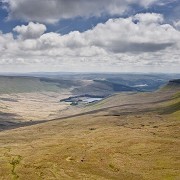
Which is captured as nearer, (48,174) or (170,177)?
(170,177)

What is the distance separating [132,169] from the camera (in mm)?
180000

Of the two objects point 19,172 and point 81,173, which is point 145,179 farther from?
point 19,172

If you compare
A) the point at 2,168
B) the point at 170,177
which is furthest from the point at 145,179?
the point at 2,168

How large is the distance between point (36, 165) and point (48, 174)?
87.9 ft

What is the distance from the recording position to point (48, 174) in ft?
573

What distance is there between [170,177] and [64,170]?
5568 centimetres

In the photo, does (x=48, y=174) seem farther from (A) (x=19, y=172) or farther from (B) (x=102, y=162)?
(B) (x=102, y=162)

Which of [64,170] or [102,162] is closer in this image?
Answer: [64,170]

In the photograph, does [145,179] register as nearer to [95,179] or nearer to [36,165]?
[95,179]

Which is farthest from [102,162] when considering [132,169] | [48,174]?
[48,174]

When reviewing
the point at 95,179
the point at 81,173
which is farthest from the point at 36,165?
the point at 95,179

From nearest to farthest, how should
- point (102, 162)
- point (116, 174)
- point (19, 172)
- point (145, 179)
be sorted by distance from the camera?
point (145, 179), point (116, 174), point (19, 172), point (102, 162)

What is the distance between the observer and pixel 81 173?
175500 mm

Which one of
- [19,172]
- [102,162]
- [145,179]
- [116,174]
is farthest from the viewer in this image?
[102,162]
